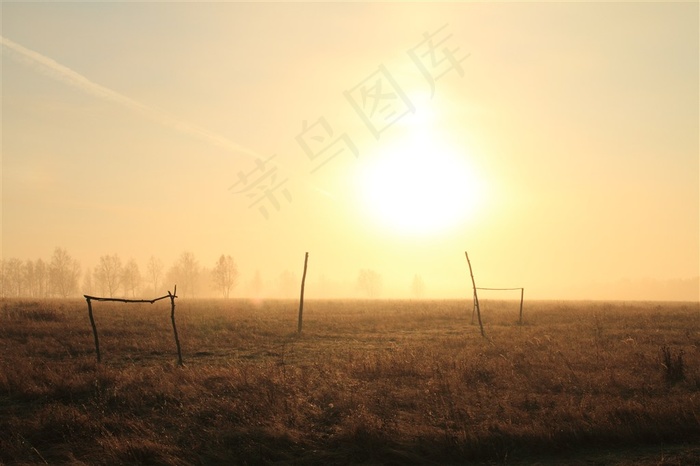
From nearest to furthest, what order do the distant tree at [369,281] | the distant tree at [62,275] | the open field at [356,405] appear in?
1. the open field at [356,405]
2. the distant tree at [62,275]
3. the distant tree at [369,281]

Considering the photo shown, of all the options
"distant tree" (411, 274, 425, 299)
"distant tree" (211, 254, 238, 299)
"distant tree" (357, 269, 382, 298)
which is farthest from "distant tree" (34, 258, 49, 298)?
"distant tree" (411, 274, 425, 299)

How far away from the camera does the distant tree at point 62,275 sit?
351ft

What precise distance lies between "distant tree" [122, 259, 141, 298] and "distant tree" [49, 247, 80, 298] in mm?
11260

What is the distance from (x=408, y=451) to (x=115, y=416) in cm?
605

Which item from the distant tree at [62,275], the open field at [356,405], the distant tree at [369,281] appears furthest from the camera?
the distant tree at [369,281]

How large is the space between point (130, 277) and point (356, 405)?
121672 millimetres

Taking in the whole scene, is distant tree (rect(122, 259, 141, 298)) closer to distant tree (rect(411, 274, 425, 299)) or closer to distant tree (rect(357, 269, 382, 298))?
distant tree (rect(357, 269, 382, 298))

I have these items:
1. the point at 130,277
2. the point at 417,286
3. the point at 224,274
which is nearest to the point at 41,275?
the point at 130,277

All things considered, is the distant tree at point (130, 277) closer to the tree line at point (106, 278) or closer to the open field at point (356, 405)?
the tree line at point (106, 278)

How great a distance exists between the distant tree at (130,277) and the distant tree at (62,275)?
443 inches

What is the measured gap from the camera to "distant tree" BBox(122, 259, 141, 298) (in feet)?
380

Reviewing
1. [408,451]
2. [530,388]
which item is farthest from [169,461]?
[530,388]

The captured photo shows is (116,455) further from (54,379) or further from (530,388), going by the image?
(530,388)

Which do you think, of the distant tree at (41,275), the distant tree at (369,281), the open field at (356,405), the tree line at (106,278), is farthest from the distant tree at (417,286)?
the open field at (356,405)
